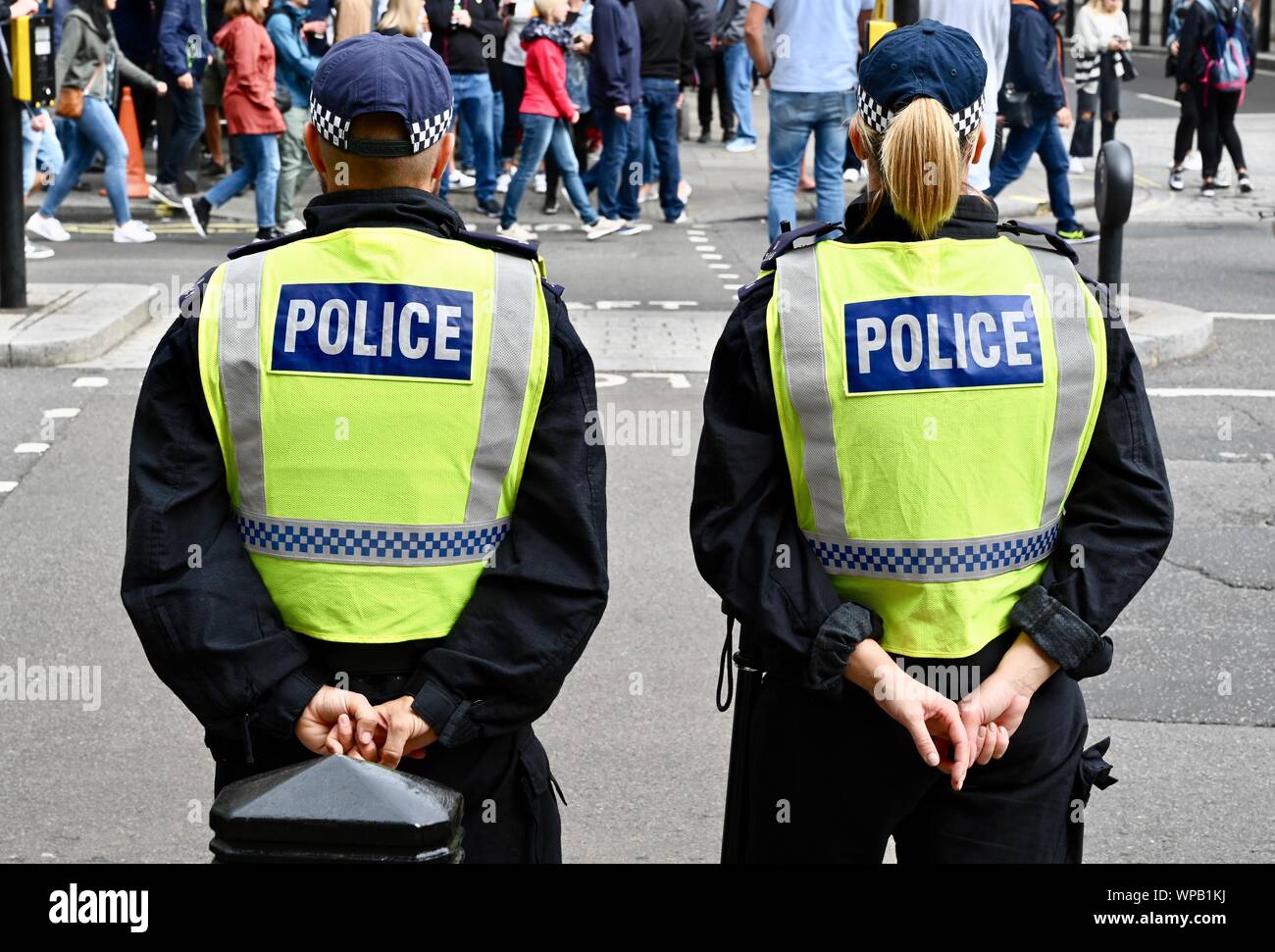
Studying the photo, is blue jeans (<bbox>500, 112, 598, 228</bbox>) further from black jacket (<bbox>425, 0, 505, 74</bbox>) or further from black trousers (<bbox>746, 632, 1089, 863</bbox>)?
Answer: black trousers (<bbox>746, 632, 1089, 863</bbox>)

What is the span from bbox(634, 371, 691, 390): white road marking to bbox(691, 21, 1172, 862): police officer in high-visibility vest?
20.6 ft

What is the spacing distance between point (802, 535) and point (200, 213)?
459 inches

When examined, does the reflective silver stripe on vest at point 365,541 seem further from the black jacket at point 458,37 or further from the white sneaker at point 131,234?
the black jacket at point 458,37

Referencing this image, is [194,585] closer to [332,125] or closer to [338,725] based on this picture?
[338,725]

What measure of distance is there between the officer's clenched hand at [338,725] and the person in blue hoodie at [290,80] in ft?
35.6

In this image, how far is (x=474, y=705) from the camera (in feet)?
8.58

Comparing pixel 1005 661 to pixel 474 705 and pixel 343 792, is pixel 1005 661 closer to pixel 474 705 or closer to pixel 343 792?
pixel 474 705

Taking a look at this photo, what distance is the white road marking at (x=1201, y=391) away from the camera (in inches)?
354

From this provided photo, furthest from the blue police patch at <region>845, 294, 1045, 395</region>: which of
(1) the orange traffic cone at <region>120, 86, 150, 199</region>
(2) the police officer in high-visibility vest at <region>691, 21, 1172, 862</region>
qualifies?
(1) the orange traffic cone at <region>120, 86, 150, 199</region>

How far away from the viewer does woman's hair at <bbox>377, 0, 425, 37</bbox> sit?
11891mm

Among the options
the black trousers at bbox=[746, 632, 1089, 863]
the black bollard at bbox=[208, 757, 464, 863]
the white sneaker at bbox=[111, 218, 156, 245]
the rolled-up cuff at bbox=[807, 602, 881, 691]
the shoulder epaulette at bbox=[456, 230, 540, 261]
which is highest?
the shoulder epaulette at bbox=[456, 230, 540, 261]

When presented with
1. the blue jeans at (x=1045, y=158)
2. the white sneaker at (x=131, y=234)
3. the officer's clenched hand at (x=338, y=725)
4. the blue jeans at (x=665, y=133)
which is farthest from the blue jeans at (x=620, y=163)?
the officer's clenched hand at (x=338, y=725)
